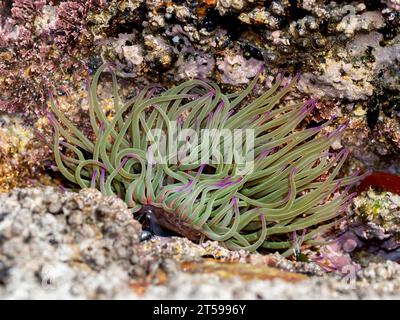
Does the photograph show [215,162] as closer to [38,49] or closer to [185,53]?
[185,53]

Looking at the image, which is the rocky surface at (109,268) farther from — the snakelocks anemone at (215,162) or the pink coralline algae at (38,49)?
the pink coralline algae at (38,49)

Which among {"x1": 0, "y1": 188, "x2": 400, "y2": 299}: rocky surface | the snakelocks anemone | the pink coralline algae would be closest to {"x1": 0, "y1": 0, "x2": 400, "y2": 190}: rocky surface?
the pink coralline algae

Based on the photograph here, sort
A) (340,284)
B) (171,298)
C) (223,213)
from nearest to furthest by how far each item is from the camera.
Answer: (171,298), (340,284), (223,213)

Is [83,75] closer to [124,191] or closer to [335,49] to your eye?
[124,191]

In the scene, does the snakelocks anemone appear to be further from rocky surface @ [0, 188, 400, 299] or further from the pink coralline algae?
rocky surface @ [0, 188, 400, 299]

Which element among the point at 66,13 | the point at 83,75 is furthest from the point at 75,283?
the point at 66,13
